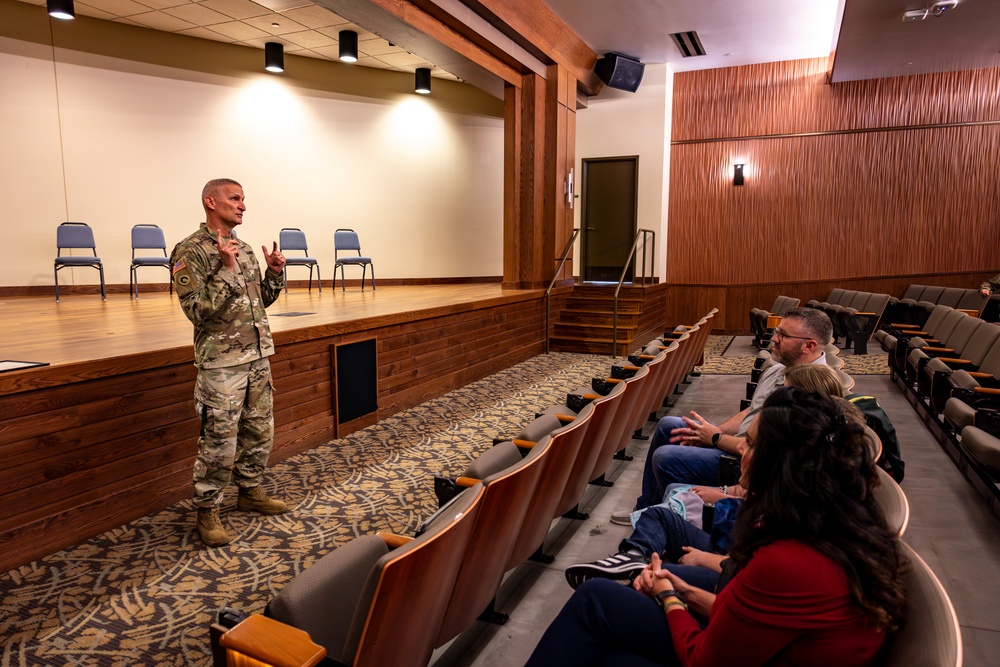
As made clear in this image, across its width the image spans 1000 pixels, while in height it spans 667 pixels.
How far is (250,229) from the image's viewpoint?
697 cm

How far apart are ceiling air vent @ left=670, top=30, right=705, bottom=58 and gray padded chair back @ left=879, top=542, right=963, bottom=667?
24.0ft

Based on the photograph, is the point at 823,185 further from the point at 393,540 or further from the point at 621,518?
the point at 393,540

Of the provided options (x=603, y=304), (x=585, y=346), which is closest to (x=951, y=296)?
(x=603, y=304)

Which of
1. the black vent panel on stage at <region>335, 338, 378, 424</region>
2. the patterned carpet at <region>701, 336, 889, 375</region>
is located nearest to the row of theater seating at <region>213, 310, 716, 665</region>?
the black vent panel on stage at <region>335, 338, 378, 424</region>

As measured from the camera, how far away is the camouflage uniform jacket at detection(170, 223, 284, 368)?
2.14 meters

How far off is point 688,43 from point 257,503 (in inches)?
283

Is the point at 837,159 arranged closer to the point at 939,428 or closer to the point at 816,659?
the point at 939,428

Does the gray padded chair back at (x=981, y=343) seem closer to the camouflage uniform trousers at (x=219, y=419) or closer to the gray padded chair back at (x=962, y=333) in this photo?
the gray padded chair back at (x=962, y=333)

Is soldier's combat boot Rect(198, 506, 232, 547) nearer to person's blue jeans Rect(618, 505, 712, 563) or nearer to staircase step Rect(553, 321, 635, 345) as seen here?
person's blue jeans Rect(618, 505, 712, 563)

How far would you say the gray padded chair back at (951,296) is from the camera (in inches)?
259

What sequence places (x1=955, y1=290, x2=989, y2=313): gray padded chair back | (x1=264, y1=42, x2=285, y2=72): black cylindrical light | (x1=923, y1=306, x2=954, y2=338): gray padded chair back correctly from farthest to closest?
(x1=264, y1=42, x2=285, y2=72): black cylindrical light, (x1=955, y1=290, x2=989, y2=313): gray padded chair back, (x1=923, y1=306, x2=954, y2=338): gray padded chair back

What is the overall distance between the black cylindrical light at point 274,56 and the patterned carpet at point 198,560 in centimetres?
498

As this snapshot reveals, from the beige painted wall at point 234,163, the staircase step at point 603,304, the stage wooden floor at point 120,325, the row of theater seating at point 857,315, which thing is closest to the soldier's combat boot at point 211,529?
the stage wooden floor at point 120,325

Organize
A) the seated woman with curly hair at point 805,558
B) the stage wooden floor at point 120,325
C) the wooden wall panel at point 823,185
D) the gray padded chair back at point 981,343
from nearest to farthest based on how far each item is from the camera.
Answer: the seated woman with curly hair at point 805,558, the stage wooden floor at point 120,325, the gray padded chair back at point 981,343, the wooden wall panel at point 823,185
